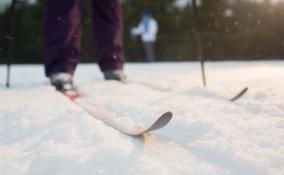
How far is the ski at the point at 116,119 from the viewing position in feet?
3.93

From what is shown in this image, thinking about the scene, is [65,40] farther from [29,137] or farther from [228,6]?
[228,6]

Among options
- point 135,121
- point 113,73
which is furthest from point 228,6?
point 135,121

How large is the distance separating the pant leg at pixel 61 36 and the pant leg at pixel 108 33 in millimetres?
318

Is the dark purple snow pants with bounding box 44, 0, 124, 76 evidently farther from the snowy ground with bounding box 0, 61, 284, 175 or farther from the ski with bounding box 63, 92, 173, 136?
the snowy ground with bounding box 0, 61, 284, 175

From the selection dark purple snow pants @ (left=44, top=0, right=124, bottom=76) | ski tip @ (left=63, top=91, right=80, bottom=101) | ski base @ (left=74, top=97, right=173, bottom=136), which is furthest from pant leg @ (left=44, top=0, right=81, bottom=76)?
ski base @ (left=74, top=97, right=173, bottom=136)

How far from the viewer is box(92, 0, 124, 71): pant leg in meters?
2.54

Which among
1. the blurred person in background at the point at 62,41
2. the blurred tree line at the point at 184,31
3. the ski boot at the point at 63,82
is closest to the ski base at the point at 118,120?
the ski boot at the point at 63,82

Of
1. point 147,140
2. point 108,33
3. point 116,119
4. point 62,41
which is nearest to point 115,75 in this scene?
point 108,33

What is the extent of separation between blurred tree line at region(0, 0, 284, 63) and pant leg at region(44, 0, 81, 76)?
1228 centimetres

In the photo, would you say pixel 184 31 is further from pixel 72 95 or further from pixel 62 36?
pixel 72 95

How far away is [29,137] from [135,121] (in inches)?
14.6

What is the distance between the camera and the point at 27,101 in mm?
1659

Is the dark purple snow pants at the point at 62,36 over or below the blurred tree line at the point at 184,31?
below

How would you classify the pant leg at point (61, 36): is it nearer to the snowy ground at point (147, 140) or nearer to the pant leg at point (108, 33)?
the pant leg at point (108, 33)
